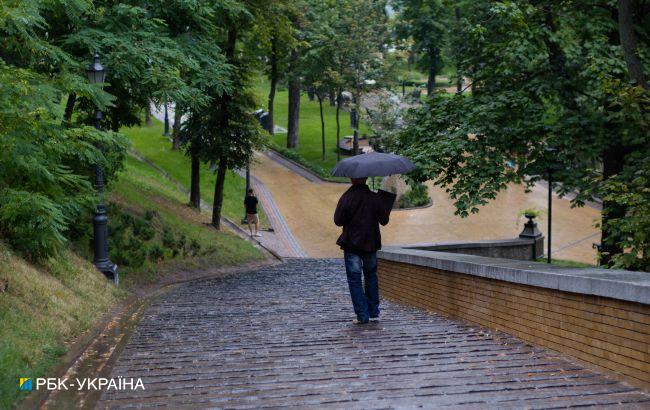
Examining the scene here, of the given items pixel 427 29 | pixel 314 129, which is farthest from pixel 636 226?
pixel 427 29

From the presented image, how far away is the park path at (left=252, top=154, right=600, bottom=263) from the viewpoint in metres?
30.1

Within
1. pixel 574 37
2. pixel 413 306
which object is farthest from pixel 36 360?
pixel 574 37

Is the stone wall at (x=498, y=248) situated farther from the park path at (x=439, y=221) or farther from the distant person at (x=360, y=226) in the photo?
the distant person at (x=360, y=226)

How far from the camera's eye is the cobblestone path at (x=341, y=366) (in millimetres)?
5672

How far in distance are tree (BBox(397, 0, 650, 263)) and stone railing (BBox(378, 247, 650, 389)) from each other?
174 inches

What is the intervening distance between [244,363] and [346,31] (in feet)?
138

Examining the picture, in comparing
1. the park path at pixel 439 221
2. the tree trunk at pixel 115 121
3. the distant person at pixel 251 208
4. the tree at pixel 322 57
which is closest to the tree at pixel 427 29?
the tree at pixel 322 57

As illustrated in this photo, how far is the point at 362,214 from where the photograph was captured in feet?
29.3

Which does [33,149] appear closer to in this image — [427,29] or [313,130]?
[313,130]

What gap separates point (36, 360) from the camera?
23.5 feet

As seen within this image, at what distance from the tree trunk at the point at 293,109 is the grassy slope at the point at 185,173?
8343 mm

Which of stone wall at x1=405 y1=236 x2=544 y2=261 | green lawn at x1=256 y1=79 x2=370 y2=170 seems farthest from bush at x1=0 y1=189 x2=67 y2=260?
green lawn at x1=256 y1=79 x2=370 y2=170

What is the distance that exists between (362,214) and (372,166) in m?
0.57

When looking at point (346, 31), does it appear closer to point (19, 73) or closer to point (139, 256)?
point (139, 256)
